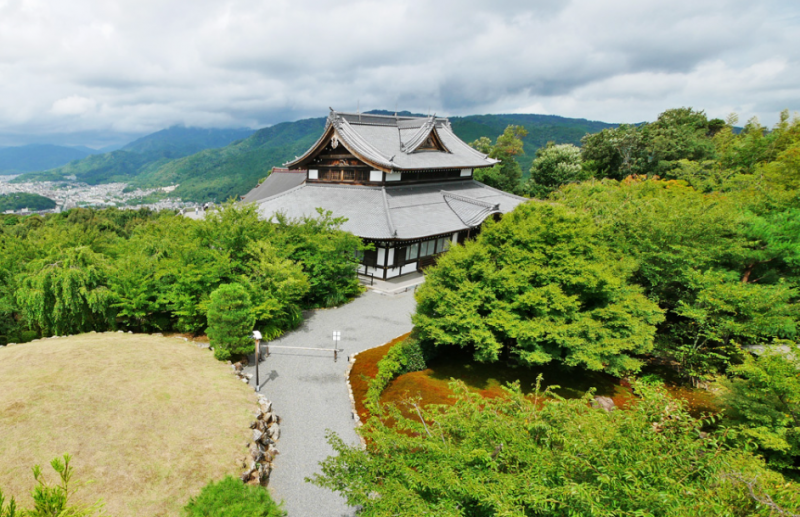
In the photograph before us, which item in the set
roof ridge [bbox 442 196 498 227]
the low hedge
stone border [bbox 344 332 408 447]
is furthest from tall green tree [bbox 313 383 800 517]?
roof ridge [bbox 442 196 498 227]

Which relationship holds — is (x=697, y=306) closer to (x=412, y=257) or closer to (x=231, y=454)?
(x=412, y=257)

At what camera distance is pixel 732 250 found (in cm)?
1514

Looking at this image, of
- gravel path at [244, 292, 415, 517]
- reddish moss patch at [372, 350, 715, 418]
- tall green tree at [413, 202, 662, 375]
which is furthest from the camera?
reddish moss patch at [372, 350, 715, 418]

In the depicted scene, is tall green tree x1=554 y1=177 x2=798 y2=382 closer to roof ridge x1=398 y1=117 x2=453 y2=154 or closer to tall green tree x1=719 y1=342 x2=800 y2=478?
tall green tree x1=719 y1=342 x2=800 y2=478

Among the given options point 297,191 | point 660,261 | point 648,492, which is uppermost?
point 297,191

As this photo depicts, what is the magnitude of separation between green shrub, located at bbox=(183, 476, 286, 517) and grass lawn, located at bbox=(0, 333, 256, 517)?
241 centimetres

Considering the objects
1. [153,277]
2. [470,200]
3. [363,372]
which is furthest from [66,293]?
[470,200]

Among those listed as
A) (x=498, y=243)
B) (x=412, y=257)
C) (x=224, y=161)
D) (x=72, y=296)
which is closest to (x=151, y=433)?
(x=72, y=296)

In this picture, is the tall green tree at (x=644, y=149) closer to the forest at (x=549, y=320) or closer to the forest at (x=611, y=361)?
the forest at (x=611, y=361)

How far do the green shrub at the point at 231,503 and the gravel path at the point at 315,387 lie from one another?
294cm

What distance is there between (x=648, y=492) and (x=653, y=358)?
51.6 feet

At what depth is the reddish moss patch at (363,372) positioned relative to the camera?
40.8 ft

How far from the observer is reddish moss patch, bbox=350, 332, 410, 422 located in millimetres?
12448

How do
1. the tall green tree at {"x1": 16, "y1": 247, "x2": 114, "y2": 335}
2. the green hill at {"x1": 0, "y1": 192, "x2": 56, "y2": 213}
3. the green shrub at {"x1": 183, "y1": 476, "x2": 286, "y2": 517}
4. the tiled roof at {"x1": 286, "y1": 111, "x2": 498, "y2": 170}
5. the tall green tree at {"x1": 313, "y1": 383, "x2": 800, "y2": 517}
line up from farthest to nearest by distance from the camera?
the green hill at {"x1": 0, "y1": 192, "x2": 56, "y2": 213}, the tiled roof at {"x1": 286, "y1": 111, "x2": 498, "y2": 170}, the tall green tree at {"x1": 16, "y1": 247, "x2": 114, "y2": 335}, the green shrub at {"x1": 183, "y1": 476, "x2": 286, "y2": 517}, the tall green tree at {"x1": 313, "y1": 383, "x2": 800, "y2": 517}
